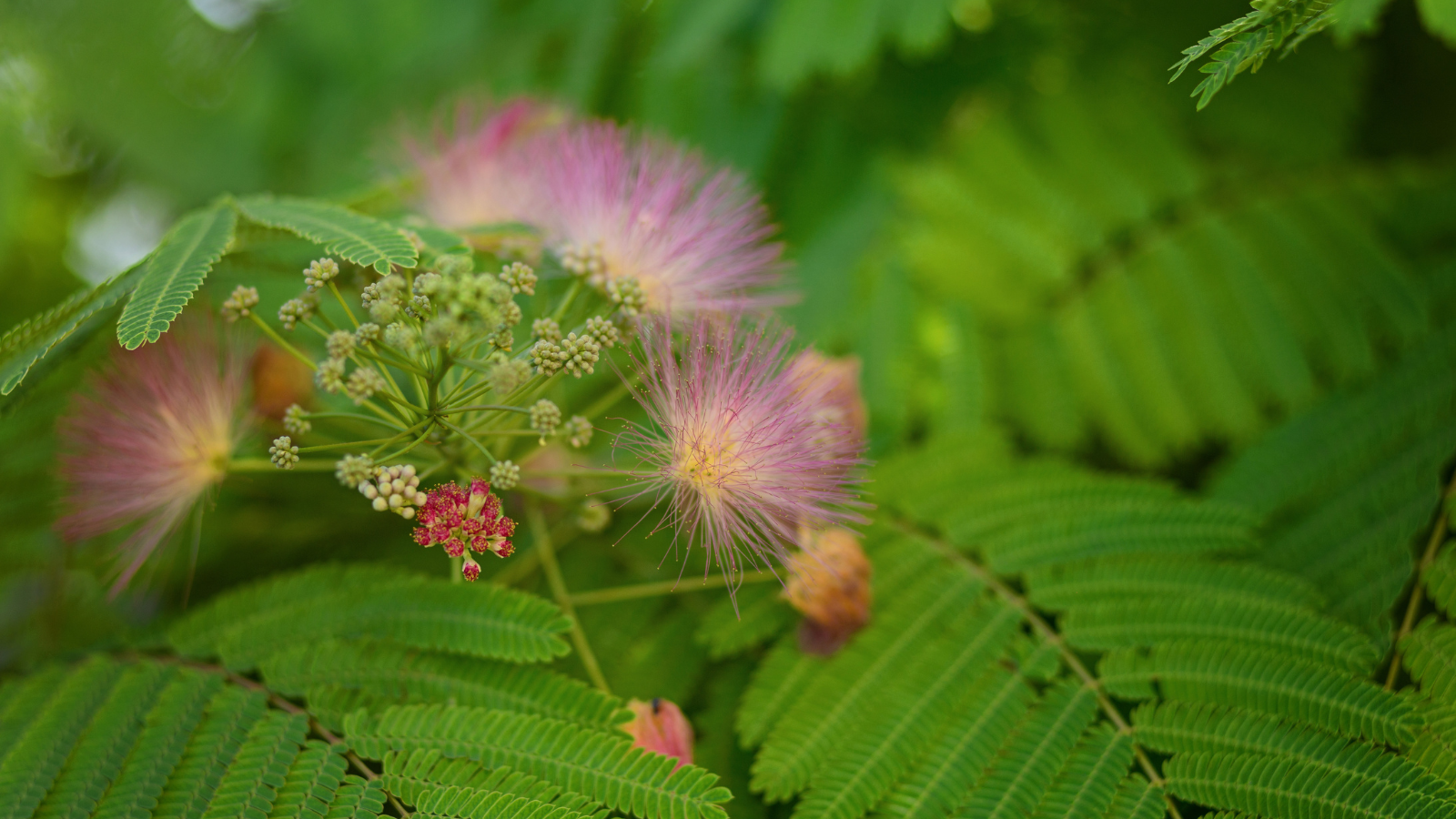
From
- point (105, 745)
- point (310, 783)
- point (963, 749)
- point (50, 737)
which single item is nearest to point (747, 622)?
point (963, 749)

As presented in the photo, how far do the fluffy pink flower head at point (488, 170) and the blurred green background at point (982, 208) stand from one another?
A: 0.23 m

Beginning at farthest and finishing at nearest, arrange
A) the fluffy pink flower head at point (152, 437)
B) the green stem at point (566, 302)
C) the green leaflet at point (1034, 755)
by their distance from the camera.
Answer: the fluffy pink flower head at point (152, 437) → the green stem at point (566, 302) → the green leaflet at point (1034, 755)

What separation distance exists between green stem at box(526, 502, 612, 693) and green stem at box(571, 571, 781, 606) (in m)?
0.03

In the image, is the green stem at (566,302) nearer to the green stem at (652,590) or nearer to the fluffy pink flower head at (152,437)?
the green stem at (652,590)

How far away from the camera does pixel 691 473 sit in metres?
1.46

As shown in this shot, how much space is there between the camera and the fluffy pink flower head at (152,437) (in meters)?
1.70

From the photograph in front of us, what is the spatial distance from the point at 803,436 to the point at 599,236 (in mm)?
605

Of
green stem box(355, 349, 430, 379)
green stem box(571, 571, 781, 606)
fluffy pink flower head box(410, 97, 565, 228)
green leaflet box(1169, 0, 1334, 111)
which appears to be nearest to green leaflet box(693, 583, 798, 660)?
green stem box(571, 571, 781, 606)

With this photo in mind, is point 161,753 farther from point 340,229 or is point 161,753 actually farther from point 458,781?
point 340,229

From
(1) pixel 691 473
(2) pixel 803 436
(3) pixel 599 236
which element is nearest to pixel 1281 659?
(2) pixel 803 436

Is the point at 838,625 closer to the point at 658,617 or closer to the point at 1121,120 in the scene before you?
the point at 658,617

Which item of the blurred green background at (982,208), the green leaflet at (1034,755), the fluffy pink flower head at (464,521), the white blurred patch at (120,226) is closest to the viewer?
the fluffy pink flower head at (464,521)

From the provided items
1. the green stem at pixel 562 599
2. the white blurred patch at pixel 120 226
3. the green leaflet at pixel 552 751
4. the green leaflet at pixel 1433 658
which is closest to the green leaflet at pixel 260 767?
the green leaflet at pixel 552 751

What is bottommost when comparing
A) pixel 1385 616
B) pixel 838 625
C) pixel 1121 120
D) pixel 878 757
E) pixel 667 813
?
pixel 667 813
